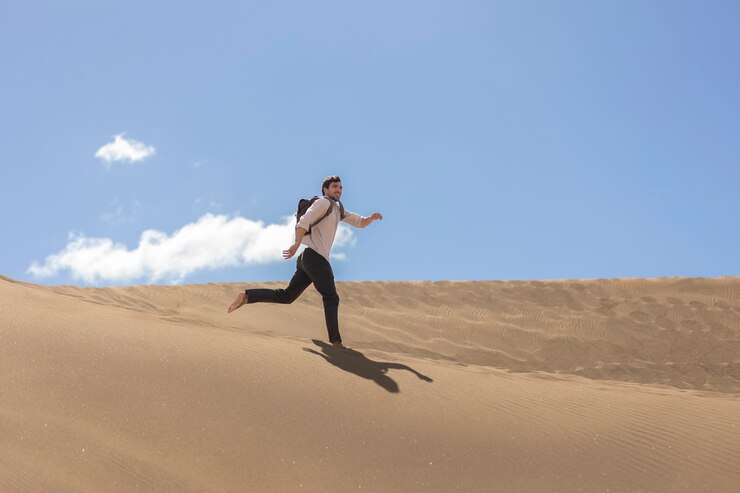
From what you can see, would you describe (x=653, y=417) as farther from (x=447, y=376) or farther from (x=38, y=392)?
(x=38, y=392)

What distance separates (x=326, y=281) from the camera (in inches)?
277

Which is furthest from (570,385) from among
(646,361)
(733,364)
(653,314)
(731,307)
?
(731,307)

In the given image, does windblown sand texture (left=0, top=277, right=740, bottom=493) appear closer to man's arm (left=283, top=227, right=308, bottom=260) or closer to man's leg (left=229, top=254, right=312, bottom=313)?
man's leg (left=229, top=254, right=312, bottom=313)

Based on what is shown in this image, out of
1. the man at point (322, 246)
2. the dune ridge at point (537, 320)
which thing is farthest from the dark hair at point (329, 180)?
the dune ridge at point (537, 320)

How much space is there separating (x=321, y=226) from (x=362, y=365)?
148cm

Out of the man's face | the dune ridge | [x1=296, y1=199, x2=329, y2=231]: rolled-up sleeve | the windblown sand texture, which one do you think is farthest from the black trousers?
the dune ridge

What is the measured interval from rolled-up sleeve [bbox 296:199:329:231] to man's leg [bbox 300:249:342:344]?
282mm

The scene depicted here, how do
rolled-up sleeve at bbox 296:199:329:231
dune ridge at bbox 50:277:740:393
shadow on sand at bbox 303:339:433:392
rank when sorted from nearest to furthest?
shadow on sand at bbox 303:339:433:392
rolled-up sleeve at bbox 296:199:329:231
dune ridge at bbox 50:277:740:393

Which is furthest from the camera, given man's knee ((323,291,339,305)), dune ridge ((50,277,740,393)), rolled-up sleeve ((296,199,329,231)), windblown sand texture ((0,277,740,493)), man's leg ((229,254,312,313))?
dune ridge ((50,277,740,393))

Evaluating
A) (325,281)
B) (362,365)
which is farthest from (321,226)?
(362,365)

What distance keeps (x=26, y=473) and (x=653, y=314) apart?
12326 mm

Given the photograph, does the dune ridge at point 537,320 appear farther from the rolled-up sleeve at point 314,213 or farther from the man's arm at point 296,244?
the rolled-up sleeve at point 314,213

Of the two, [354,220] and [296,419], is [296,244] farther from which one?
[296,419]

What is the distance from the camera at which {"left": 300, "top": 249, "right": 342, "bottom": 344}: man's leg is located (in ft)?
23.1
